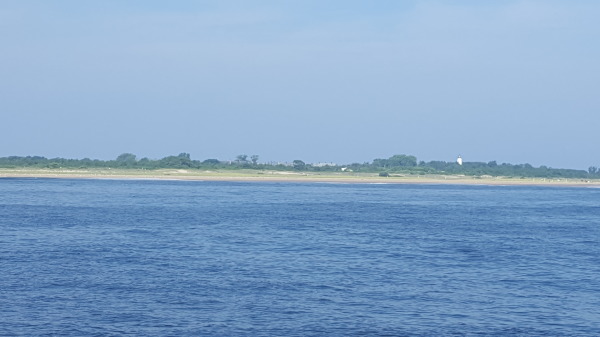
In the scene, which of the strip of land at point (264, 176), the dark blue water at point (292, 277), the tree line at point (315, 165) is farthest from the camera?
the tree line at point (315, 165)

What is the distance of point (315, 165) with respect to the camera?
17075 centimetres

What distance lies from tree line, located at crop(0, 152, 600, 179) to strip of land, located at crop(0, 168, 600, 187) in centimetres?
488

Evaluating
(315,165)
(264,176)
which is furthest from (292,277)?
(315,165)

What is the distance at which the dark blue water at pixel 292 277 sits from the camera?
60.3 feet

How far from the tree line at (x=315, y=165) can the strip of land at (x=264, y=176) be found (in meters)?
4.88

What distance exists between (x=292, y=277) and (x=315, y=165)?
146237mm

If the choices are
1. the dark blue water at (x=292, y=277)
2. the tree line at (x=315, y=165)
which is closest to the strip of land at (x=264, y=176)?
the tree line at (x=315, y=165)

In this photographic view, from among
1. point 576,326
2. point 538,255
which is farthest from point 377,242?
point 576,326

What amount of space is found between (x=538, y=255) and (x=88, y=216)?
88.1ft

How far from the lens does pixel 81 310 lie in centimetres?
1923

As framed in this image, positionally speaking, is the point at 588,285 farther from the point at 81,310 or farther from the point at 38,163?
the point at 38,163

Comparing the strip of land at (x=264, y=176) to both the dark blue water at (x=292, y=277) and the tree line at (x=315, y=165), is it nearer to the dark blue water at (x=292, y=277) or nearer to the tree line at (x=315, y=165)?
the tree line at (x=315, y=165)

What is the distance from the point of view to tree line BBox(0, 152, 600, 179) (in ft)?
469

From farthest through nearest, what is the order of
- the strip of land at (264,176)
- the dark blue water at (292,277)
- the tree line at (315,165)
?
the tree line at (315,165) → the strip of land at (264,176) → the dark blue water at (292,277)
